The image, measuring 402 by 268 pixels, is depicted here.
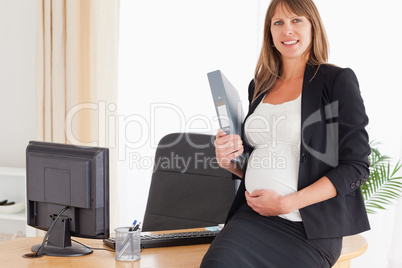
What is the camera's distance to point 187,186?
248cm

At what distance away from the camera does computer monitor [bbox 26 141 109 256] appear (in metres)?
1.72

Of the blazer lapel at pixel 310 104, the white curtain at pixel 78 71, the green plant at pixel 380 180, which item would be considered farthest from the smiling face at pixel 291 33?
the white curtain at pixel 78 71

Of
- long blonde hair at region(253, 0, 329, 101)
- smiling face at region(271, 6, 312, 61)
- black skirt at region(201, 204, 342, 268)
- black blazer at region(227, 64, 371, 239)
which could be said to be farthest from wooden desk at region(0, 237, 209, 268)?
smiling face at region(271, 6, 312, 61)

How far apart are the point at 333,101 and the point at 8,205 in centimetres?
281

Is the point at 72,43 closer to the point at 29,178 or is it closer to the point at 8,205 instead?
the point at 8,205

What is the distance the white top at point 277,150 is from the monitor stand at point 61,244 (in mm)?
661

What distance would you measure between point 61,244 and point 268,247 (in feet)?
2.52

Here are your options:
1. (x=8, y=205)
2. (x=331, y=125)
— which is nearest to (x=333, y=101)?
(x=331, y=125)

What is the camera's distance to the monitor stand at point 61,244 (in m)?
1.75

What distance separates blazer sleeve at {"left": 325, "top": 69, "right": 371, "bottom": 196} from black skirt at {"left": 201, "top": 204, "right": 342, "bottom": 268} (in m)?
0.19

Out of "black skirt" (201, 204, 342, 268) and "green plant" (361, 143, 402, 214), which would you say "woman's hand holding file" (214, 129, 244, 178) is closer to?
"black skirt" (201, 204, 342, 268)

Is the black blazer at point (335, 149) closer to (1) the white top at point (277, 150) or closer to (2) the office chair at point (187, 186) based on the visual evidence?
(1) the white top at point (277, 150)

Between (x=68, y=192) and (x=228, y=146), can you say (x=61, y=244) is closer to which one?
(x=68, y=192)

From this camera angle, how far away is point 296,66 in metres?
1.83
